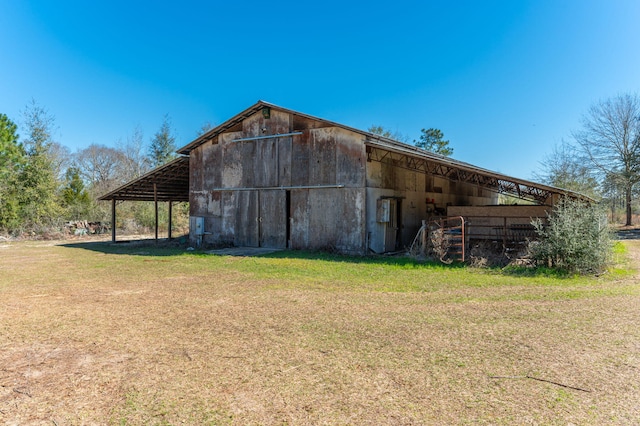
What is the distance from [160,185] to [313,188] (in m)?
9.00

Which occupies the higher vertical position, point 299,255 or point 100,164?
point 100,164

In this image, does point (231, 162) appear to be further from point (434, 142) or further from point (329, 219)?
point (434, 142)

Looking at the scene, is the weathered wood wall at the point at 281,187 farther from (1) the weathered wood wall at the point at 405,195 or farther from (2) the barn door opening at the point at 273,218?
(1) the weathered wood wall at the point at 405,195

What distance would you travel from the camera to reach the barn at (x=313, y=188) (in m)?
13.7

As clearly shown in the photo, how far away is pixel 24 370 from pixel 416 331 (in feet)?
14.6

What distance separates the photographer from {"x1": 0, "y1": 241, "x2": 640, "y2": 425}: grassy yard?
3105mm

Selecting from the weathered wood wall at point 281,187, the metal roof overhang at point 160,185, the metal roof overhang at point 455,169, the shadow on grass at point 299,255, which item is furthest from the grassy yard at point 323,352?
the metal roof overhang at point 160,185

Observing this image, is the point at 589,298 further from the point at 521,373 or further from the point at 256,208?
the point at 256,208

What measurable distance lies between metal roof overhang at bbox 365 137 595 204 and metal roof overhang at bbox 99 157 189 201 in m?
9.05

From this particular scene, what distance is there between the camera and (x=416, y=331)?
200 inches

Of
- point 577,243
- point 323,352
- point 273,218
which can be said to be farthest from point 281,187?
point 323,352

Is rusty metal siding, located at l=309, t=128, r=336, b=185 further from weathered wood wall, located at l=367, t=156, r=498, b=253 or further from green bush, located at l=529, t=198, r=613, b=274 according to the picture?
green bush, located at l=529, t=198, r=613, b=274

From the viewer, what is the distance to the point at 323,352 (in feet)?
14.3

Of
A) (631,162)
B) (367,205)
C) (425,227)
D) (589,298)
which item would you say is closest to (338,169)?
(367,205)
